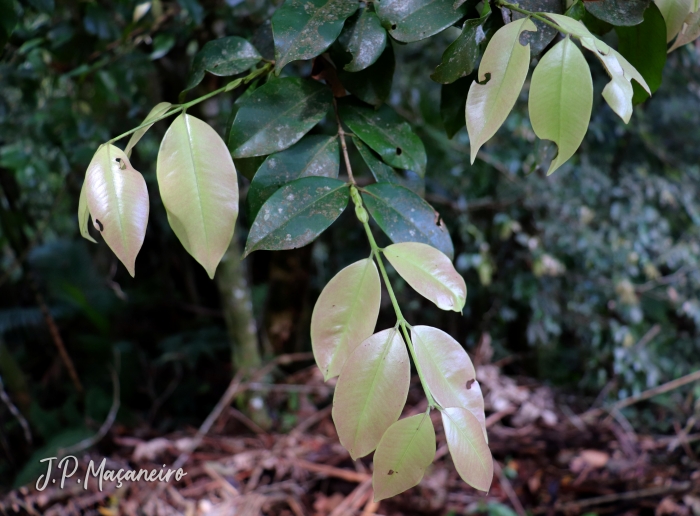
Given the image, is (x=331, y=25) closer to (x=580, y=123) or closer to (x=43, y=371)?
(x=580, y=123)

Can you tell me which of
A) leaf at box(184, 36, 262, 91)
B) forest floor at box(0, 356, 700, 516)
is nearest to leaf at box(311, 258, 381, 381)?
leaf at box(184, 36, 262, 91)

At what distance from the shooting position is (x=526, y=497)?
1284mm

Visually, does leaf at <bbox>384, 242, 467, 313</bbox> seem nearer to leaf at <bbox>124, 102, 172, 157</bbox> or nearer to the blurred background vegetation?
leaf at <bbox>124, 102, 172, 157</bbox>

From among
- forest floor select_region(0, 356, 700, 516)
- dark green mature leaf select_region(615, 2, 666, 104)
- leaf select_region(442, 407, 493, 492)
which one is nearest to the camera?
leaf select_region(442, 407, 493, 492)

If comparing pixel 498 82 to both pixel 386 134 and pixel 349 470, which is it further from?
pixel 349 470

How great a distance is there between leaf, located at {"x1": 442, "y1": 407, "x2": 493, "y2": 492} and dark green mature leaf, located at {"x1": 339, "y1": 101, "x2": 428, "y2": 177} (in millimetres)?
215

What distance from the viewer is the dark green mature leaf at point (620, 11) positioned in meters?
0.34

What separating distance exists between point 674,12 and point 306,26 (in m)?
0.28

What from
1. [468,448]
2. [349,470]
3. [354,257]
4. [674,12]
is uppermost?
[674,12]

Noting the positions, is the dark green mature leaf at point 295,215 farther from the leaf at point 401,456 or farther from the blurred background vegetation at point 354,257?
the blurred background vegetation at point 354,257

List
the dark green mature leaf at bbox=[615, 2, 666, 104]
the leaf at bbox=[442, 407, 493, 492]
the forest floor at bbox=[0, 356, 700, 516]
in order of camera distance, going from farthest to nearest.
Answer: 1. the forest floor at bbox=[0, 356, 700, 516]
2. the dark green mature leaf at bbox=[615, 2, 666, 104]
3. the leaf at bbox=[442, 407, 493, 492]

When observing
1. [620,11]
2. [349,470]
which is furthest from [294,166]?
[349,470]

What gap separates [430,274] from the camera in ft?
1.01

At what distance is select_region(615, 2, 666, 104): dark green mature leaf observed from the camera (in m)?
0.37
